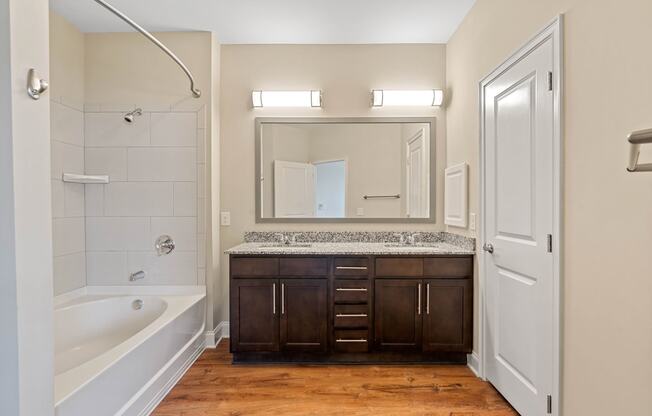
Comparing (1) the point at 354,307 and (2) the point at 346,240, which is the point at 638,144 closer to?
(1) the point at 354,307

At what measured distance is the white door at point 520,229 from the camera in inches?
58.9

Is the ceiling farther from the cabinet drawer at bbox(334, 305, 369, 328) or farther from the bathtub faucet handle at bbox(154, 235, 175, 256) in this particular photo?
the cabinet drawer at bbox(334, 305, 369, 328)

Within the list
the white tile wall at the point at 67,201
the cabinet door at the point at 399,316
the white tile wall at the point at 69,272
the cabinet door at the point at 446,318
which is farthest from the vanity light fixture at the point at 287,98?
the white tile wall at the point at 69,272

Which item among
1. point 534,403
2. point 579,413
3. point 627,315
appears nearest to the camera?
point 627,315

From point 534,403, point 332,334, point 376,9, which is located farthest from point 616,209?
point 376,9

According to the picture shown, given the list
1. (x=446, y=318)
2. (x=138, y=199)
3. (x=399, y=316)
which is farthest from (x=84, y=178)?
(x=446, y=318)

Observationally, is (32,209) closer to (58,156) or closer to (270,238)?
(58,156)

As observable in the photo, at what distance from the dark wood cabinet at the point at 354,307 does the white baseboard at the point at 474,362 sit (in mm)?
52

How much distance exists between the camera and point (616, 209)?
3.77 feet

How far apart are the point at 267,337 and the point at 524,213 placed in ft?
5.99

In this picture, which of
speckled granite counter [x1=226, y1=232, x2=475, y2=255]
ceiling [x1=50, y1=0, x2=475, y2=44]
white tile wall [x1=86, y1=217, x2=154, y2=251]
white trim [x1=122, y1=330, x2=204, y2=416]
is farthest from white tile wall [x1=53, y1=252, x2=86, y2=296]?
ceiling [x1=50, y1=0, x2=475, y2=44]

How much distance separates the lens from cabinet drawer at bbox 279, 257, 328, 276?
2303mm

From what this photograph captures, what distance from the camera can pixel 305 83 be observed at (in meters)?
2.79

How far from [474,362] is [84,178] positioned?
3.13 metres
